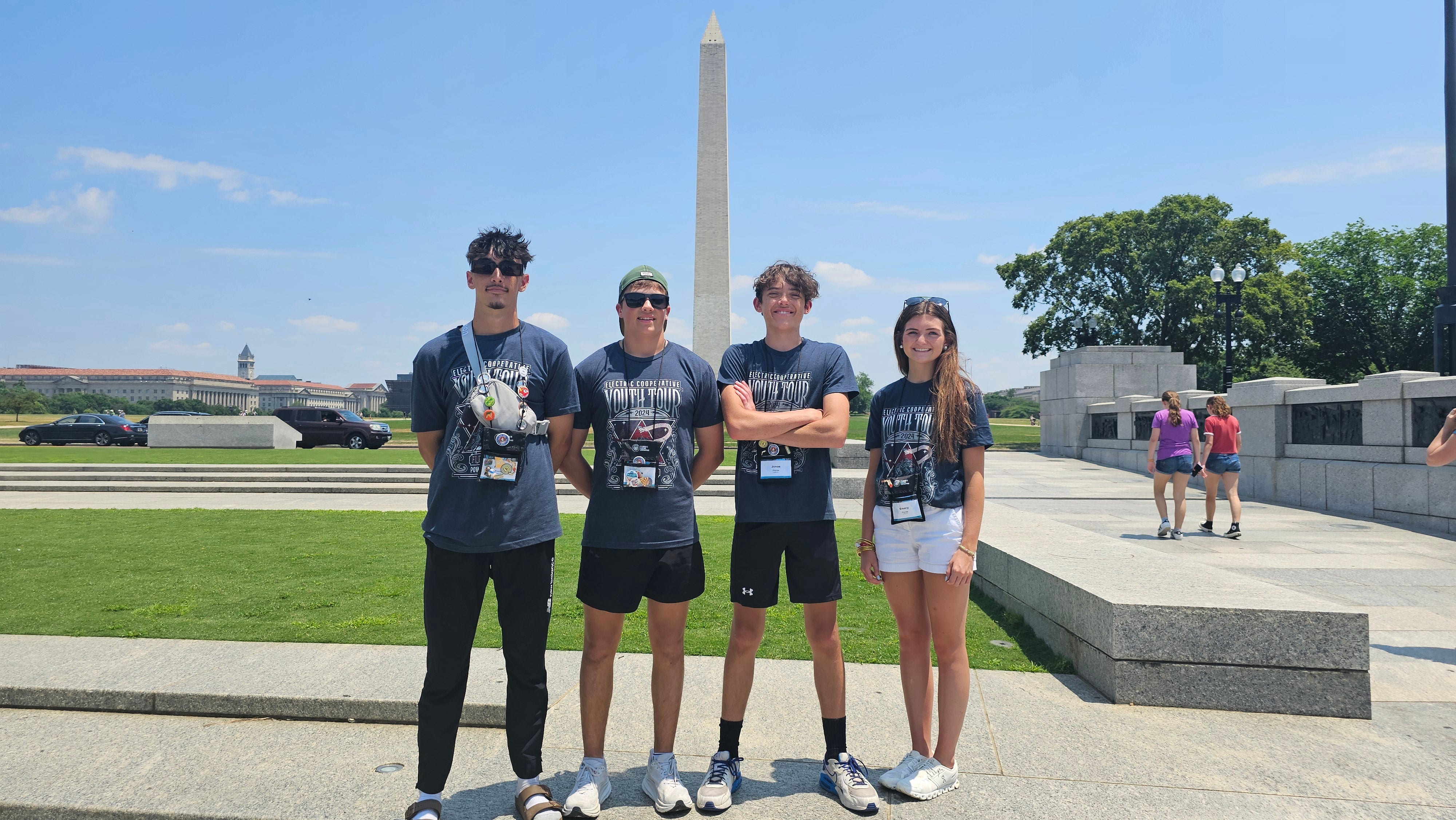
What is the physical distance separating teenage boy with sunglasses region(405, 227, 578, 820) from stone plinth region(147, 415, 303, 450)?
29364mm

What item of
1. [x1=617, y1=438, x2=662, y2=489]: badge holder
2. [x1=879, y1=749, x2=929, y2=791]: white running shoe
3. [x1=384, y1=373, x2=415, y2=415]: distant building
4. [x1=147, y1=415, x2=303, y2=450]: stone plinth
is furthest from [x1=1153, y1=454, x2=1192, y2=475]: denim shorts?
[x1=384, y1=373, x2=415, y2=415]: distant building

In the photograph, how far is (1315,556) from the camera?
26.6 feet

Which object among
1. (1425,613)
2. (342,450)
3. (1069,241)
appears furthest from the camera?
(1069,241)

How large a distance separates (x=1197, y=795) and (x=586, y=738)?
2.22 meters

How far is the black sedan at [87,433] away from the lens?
3366 centimetres

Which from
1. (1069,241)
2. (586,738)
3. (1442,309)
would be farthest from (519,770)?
(1069,241)

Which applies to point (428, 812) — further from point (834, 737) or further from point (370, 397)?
point (370, 397)

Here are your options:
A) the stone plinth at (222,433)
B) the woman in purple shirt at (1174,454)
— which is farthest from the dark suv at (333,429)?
the woman in purple shirt at (1174,454)

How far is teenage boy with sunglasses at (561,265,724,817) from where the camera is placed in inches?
118

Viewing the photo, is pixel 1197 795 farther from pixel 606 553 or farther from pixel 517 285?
pixel 517 285

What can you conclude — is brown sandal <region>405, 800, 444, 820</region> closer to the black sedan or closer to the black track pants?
the black track pants

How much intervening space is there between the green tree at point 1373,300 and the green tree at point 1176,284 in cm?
552

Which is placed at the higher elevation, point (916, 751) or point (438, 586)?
point (438, 586)

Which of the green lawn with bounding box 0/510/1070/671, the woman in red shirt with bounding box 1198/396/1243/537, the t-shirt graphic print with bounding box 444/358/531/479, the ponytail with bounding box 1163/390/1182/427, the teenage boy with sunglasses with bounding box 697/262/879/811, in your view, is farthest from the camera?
the woman in red shirt with bounding box 1198/396/1243/537
